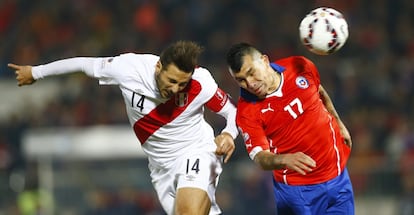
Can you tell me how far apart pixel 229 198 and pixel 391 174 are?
82.0 inches

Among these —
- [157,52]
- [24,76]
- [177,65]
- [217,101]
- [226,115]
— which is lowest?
[157,52]

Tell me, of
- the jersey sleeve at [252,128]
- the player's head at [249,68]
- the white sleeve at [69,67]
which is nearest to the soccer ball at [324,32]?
the player's head at [249,68]

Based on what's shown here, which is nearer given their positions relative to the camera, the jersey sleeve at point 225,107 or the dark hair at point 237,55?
the dark hair at point 237,55

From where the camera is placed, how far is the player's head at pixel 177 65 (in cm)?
629

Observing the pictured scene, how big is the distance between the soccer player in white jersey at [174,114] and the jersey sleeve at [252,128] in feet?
0.93

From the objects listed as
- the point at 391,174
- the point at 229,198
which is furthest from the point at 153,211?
the point at 391,174

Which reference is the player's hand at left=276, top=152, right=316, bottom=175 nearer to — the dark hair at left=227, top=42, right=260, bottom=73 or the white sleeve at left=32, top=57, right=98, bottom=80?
the dark hair at left=227, top=42, right=260, bottom=73

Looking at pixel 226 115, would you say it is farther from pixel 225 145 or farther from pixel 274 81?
pixel 274 81

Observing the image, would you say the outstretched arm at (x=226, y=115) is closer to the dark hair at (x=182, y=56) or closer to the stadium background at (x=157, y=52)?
the dark hair at (x=182, y=56)

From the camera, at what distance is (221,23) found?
52.1 ft

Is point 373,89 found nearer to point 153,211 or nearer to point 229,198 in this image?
point 229,198

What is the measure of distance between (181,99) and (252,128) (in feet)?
2.23

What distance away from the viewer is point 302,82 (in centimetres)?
644

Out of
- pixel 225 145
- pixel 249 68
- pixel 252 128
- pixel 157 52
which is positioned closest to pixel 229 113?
pixel 225 145
